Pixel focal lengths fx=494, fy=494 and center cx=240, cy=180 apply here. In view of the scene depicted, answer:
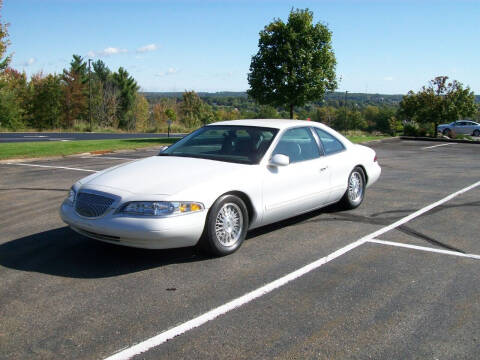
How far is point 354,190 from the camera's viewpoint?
785 cm

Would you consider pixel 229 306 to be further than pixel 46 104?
No

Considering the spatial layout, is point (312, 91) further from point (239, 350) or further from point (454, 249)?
point (239, 350)

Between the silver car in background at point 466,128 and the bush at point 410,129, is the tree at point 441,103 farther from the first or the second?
the silver car in background at point 466,128

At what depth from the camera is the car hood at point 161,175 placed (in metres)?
5.09

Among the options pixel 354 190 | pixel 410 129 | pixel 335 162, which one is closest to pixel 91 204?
pixel 335 162

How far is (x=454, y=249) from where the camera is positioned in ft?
18.9

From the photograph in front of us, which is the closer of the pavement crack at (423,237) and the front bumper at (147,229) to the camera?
the front bumper at (147,229)

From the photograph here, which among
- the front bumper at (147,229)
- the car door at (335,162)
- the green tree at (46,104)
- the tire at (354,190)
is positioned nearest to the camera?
the front bumper at (147,229)

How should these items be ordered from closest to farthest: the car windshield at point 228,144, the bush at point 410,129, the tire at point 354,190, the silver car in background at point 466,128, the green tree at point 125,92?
1. the car windshield at point 228,144
2. the tire at point 354,190
3. the bush at point 410,129
4. the silver car in background at point 466,128
5. the green tree at point 125,92

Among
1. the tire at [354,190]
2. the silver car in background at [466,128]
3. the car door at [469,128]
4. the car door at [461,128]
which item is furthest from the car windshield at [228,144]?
the car door at [469,128]

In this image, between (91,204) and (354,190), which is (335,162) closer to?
(354,190)

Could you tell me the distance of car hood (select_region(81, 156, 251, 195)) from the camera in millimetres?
5094

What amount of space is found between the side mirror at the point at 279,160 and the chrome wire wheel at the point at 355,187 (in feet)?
6.92

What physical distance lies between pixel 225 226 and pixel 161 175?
901mm
